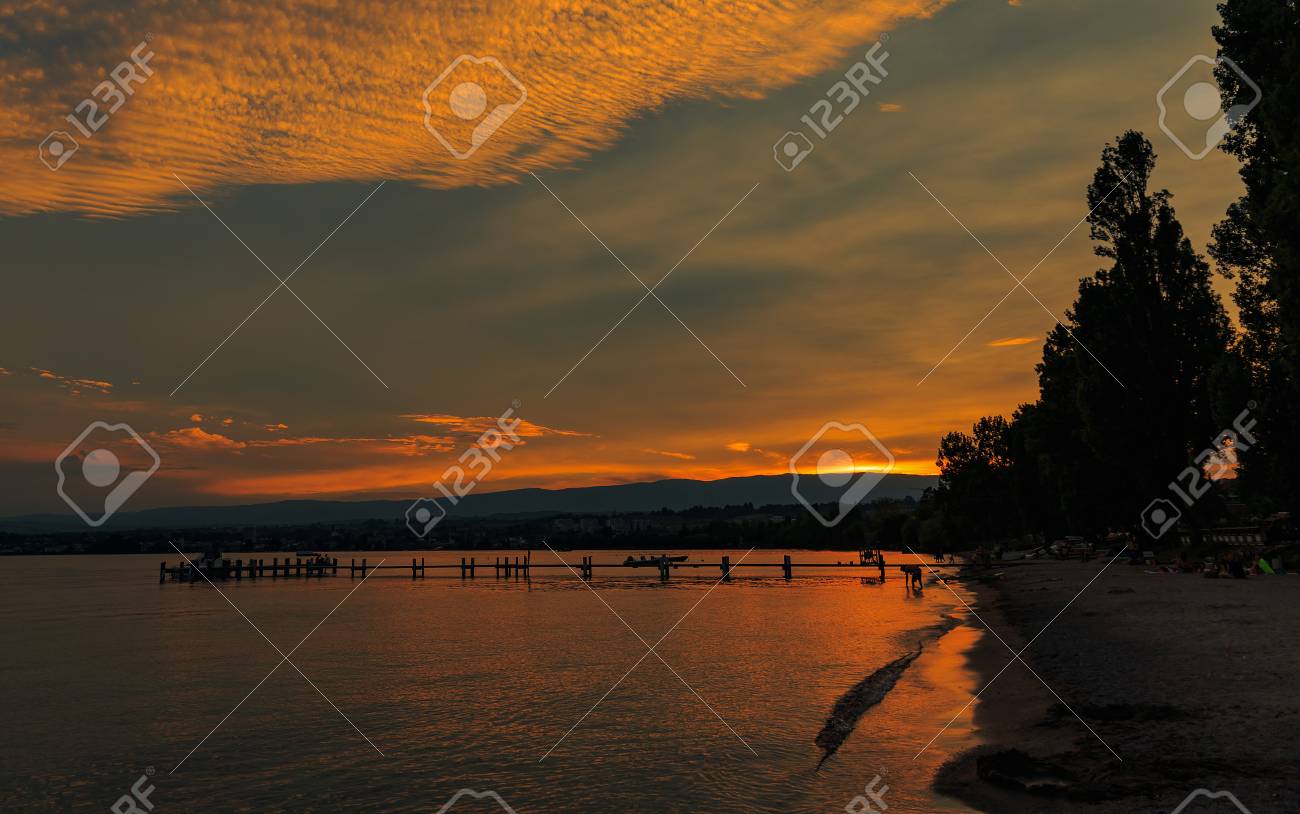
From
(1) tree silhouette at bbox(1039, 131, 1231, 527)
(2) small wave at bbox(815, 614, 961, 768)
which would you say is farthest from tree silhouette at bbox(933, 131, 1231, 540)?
(2) small wave at bbox(815, 614, 961, 768)

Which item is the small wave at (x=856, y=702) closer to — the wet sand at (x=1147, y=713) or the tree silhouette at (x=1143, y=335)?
the wet sand at (x=1147, y=713)

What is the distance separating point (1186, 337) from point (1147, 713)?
45.2 m

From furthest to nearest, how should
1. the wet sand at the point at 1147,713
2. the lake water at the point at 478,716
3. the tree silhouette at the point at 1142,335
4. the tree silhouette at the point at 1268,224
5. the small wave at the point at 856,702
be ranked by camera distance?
1. the tree silhouette at the point at 1142,335
2. the tree silhouette at the point at 1268,224
3. the small wave at the point at 856,702
4. the lake water at the point at 478,716
5. the wet sand at the point at 1147,713

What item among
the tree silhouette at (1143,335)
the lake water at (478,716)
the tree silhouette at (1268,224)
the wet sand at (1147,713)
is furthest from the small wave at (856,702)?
the tree silhouette at (1143,335)

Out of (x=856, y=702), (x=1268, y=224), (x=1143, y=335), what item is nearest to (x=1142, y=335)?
(x=1143, y=335)

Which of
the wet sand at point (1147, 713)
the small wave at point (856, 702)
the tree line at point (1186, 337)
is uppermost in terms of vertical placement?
the tree line at point (1186, 337)

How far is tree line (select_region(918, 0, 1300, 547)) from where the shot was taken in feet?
95.5

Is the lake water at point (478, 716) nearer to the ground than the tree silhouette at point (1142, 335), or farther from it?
nearer to the ground

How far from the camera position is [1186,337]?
54.4 m

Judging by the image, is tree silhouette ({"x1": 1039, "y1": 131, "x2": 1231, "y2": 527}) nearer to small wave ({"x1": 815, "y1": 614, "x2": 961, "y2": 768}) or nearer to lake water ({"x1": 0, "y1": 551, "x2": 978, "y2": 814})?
lake water ({"x1": 0, "y1": 551, "x2": 978, "y2": 814})

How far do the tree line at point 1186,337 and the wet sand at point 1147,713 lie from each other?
30.2ft

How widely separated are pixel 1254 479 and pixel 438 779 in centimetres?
4588

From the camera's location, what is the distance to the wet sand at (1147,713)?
12773 millimetres

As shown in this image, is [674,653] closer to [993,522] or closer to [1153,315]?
[1153,315]
